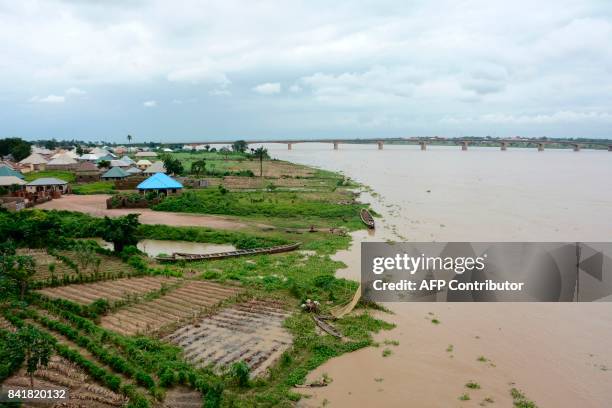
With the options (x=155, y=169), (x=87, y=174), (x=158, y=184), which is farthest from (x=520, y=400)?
(x=87, y=174)

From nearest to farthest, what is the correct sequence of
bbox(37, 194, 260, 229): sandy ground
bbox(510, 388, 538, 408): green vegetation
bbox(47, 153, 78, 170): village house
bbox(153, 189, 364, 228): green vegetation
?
1. bbox(510, 388, 538, 408): green vegetation
2. bbox(37, 194, 260, 229): sandy ground
3. bbox(153, 189, 364, 228): green vegetation
4. bbox(47, 153, 78, 170): village house

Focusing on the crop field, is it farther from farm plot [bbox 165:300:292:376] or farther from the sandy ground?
the sandy ground

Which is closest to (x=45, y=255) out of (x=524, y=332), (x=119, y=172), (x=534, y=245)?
(x=524, y=332)

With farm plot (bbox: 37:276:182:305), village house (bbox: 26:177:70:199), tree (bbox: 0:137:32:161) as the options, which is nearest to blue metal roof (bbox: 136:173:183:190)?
village house (bbox: 26:177:70:199)

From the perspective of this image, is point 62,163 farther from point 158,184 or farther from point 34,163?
point 158,184

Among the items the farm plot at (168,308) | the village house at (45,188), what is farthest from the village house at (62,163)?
the farm plot at (168,308)

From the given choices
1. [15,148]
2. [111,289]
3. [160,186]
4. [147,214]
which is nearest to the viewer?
[111,289]
